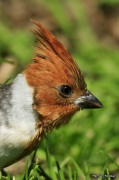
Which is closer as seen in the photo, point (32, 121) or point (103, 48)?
point (32, 121)

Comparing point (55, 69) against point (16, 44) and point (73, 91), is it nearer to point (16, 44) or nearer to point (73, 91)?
point (73, 91)

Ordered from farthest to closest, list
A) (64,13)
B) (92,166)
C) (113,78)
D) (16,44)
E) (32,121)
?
(64,13) < (16,44) < (113,78) < (92,166) < (32,121)

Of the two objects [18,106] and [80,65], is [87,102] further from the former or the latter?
[80,65]

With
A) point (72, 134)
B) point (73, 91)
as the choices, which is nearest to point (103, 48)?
point (72, 134)

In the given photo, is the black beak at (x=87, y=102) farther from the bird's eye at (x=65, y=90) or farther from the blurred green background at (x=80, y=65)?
the blurred green background at (x=80, y=65)

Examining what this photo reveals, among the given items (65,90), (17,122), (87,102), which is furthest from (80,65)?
(17,122)


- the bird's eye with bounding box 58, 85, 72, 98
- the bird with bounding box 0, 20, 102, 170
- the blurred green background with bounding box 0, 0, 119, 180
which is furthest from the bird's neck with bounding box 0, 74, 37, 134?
the blurred green background with bounding box 0, 0, 119, 180
